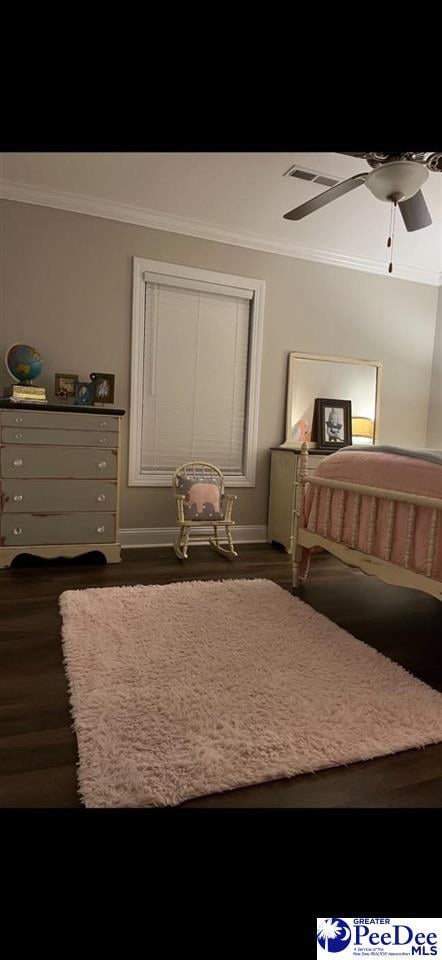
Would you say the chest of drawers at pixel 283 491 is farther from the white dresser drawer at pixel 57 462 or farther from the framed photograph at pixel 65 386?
the framed photograph at pixel 65 386

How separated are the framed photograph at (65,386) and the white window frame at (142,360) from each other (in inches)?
19.3

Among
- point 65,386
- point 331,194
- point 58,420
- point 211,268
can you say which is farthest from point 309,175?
point 58,420

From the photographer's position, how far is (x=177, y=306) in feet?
14.0

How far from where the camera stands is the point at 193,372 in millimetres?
4375

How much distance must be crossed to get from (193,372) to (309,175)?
1.70m

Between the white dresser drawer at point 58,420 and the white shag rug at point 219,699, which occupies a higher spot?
the white dresser drawer at point 58,420

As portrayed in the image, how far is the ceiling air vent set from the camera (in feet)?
10.8

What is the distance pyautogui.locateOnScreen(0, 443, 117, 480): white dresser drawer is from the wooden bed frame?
55.7 inches

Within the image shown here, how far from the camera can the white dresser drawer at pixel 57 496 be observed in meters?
3.46

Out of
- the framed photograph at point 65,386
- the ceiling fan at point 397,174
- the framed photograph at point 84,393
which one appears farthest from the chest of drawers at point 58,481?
the ceiling fan at point 397,174

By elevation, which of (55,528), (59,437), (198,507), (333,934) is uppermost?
(59,437)

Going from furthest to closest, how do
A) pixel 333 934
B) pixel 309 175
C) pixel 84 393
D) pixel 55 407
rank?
1. pixel 84 393
2. pixel 55 407
3. pixel 309 175
4. pixel 333 934

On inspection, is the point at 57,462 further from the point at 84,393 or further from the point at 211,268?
the point at 211,268

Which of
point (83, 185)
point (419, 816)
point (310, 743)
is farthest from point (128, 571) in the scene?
point (83, 185)
